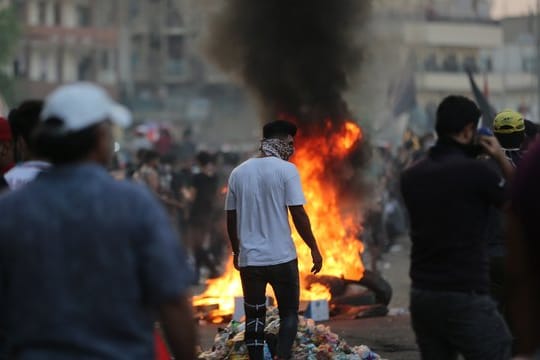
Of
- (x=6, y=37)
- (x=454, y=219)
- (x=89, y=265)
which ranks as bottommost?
(x=454, y=219)

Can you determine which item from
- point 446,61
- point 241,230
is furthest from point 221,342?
point 446,61

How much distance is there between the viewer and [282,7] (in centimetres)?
1745

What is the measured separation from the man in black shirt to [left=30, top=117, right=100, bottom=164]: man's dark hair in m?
2.07

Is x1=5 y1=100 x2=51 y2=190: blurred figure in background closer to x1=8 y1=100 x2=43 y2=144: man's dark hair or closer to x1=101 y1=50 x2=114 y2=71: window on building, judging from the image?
x1=8 y1=100 x2=43 y2=144: man's dark hair

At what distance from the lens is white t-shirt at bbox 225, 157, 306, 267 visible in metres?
8.77

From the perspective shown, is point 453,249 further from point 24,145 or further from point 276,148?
point 276,148

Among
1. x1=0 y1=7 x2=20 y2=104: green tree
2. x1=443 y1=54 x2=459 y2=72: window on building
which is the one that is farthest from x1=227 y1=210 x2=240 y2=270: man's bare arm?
x1=443 y1=54 x2=459 y2=72: window on building

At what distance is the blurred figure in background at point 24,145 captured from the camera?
603 cm

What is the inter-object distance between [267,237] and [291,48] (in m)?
8.45

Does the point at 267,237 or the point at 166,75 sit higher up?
the point at 267,237

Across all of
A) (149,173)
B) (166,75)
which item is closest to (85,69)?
(166,75)

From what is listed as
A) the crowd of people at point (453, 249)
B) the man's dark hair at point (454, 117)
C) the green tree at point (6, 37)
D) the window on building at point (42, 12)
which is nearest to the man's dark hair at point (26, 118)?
the crowd of people at point (453, 249)

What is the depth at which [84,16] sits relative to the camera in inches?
3310

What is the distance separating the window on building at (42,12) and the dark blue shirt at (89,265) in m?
78.4
